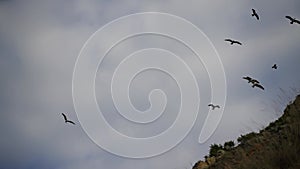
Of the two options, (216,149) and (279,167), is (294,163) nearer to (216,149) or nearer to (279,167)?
(279,167)

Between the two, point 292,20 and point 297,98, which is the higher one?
point 292,20

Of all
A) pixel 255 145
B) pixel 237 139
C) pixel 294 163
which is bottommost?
pixel 294 163

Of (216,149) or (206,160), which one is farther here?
(216,149)

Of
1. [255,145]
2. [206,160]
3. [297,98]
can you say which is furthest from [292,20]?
[206,160]

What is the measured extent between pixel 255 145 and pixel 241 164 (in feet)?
4.47

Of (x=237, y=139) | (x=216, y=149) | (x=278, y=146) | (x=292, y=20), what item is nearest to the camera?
(x=278, y=146)

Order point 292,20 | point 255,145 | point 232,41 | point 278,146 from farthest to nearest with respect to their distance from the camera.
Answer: point 232,41
point 292,20
point 255,145
point 278,146

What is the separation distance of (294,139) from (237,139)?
8.16 m

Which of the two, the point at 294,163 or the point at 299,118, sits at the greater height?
the point at 299,118

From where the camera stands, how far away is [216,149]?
20.0m

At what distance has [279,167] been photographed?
9250 mm

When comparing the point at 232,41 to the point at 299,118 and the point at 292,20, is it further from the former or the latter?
the point at 299,118

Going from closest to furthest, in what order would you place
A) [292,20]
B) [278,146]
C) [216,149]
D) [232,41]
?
[278,146] < [292,20] < [232,41] < [216,149]

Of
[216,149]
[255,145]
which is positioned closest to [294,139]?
[255,145]
